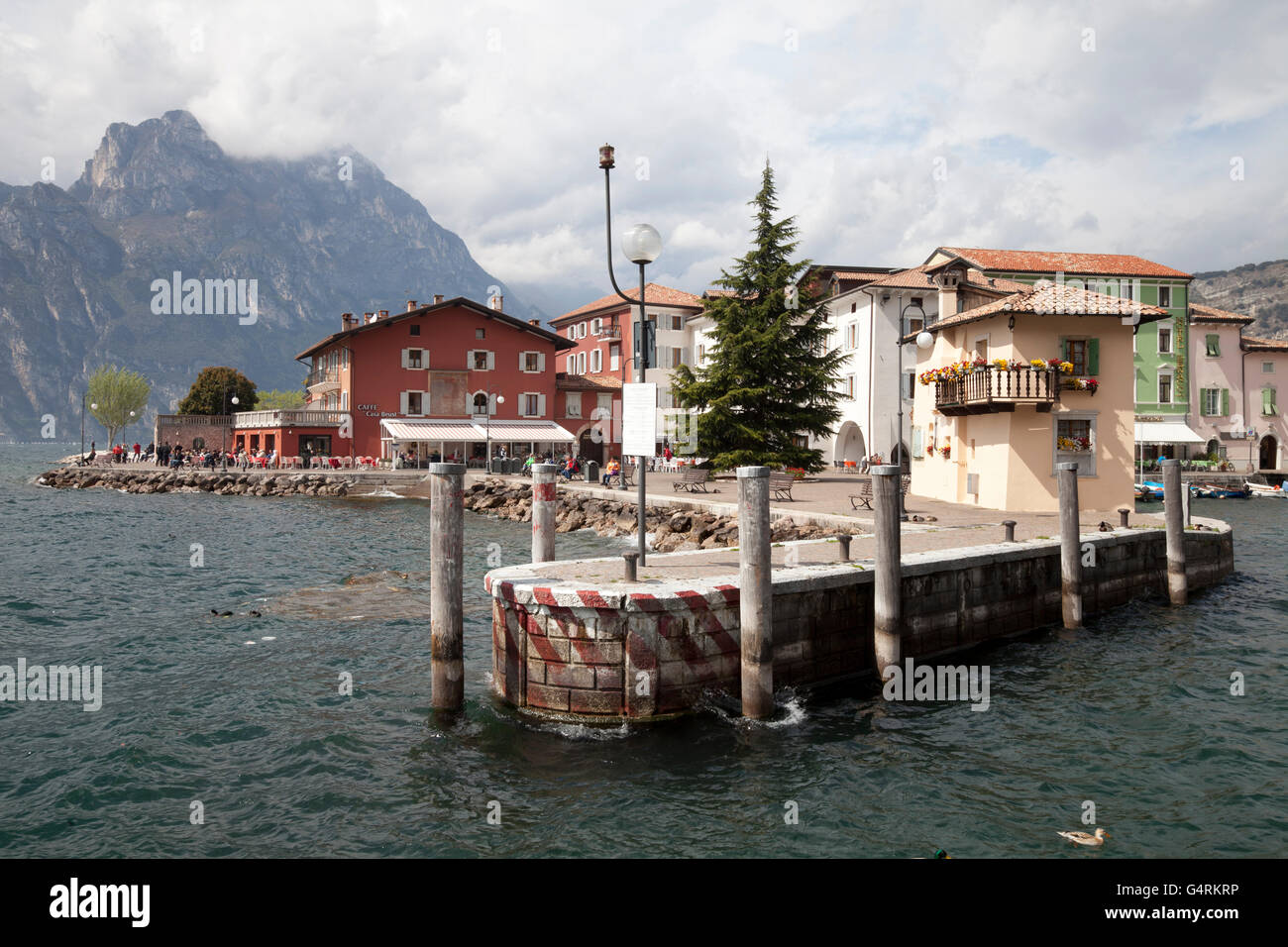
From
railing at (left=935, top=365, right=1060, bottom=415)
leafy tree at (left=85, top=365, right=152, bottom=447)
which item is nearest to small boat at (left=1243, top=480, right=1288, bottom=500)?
railing at (left=935, top=365, right=1060, bottom=415)

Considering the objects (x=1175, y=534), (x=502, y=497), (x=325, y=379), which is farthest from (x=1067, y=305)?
(x=325, y=379)

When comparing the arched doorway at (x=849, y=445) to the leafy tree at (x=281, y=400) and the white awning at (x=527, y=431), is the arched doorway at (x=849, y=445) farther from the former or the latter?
the leafy tree at (x=281, y=400)

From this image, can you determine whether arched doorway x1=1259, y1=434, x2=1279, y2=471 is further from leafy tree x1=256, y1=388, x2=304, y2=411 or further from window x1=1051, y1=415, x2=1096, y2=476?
leafy tree x1=256, y1=388, x2=304, y2=411

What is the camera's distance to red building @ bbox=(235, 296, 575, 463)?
57438 mm

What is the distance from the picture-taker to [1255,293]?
16900 cm

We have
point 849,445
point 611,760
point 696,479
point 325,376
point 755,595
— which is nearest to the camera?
point 611,760

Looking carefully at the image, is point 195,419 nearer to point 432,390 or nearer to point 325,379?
point 325,379

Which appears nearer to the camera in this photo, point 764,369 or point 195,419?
point 764,369

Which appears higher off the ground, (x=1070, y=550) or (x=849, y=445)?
(x=849, y=445)

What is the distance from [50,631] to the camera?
615 inches

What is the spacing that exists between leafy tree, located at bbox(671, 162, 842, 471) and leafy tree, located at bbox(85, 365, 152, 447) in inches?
3012

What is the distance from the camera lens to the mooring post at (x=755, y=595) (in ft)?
31.2

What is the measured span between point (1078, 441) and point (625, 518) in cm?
1473
